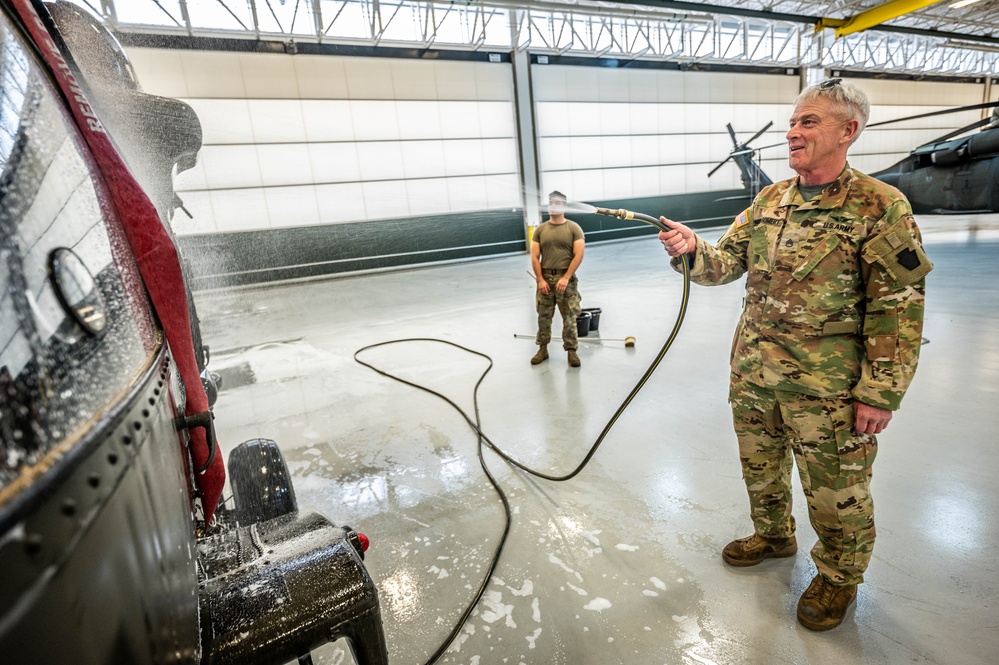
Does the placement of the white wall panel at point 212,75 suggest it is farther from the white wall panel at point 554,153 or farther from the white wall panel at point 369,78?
the white wall panel at point 554,153

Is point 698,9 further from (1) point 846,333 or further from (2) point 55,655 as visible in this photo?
(2) point 55,655

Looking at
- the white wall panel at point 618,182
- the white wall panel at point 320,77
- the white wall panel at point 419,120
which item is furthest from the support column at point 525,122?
the white wall panel at point 320,77

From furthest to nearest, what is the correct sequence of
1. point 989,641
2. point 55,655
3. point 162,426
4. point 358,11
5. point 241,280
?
point 241,280
point 358,11
point 989,641
point 162,426
point 55,655

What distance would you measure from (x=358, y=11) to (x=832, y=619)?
1361 cm

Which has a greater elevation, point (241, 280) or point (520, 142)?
point (520, 142)

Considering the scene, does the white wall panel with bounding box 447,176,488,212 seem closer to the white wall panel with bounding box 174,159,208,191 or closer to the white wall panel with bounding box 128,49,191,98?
the white wall panel with bounding box 174,159,208,191

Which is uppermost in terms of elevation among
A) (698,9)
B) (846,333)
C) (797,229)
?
(698,9)

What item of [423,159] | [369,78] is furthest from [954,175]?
[369,78]

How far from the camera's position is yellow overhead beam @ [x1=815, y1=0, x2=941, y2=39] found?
12.6 meters

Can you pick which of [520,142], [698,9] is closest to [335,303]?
[520,142]

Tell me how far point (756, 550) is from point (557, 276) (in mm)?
3346

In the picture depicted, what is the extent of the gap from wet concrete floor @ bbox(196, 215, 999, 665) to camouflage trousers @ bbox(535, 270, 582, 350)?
0.92 ft

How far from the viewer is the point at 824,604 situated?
1.77m

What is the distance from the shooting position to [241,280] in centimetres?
1425
